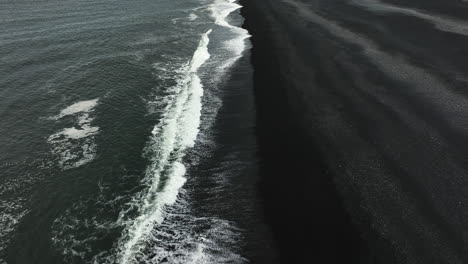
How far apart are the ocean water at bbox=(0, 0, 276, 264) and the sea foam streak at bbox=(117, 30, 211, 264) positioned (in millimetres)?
78

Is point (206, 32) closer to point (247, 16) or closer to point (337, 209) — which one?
point (247, 16)

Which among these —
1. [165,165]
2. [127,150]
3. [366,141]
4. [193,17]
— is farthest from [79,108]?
[193,17]

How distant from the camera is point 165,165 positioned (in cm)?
2383

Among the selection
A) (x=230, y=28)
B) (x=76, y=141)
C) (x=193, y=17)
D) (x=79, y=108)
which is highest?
(x=193, y=17)

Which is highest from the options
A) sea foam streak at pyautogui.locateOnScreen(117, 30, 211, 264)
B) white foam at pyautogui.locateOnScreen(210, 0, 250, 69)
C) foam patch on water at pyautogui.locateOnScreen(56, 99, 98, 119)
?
white foam at pyautogui.locateOnScreen(210, 0, 250, 69)

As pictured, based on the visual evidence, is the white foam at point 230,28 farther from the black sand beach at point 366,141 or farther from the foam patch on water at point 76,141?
the foam patch on water at point 76,141

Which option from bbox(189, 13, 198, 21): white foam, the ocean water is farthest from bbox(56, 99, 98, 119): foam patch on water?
bbox(189, 13, 198, 21): white foam

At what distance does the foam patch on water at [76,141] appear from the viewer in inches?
971

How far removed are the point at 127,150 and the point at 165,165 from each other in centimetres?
376

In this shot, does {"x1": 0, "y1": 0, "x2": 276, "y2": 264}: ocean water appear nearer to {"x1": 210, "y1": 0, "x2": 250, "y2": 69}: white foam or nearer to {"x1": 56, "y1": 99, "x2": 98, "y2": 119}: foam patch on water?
{"x1": 56, "y1": 99, "x2": 98, "y2": 119}: foam patch on water

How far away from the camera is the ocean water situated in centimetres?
1814

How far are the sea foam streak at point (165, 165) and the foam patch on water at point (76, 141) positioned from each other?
473 centimetres

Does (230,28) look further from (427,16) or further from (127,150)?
(127,150)

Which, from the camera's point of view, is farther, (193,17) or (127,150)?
(193,17)
